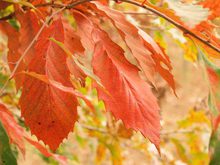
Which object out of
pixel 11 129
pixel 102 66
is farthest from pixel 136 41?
pixel 11 129

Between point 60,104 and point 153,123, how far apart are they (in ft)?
0.47

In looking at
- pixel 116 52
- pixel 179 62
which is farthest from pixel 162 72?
pixel 179 62

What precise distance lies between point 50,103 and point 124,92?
0.12 m

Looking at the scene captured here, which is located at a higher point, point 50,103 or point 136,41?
point 136,41

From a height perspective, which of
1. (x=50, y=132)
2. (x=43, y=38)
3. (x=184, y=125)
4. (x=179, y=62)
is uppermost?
(x=43, y=38)

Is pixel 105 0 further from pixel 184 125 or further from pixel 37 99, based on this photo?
pixel 184 125

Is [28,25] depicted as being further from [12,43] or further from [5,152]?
[5,152]

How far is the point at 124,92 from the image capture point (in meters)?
0.63

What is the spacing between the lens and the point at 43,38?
70cm

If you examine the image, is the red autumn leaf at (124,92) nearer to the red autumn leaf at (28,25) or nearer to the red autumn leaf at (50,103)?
the red autumn leaf at (50,103)

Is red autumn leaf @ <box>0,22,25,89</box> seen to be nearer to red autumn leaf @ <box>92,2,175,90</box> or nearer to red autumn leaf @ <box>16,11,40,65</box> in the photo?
red autumn leaf @ <box>16,11,40,65</box>

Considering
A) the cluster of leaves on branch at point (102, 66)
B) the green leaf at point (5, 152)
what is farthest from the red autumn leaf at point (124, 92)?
the green leaf at point (5, 152)

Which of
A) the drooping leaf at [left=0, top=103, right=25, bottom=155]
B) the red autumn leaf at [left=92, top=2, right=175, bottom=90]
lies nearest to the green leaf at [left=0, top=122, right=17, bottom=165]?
the drooping leaf at [left=0, top=103, right=25, bottom=155]

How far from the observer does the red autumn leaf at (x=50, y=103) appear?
0.67 metres
